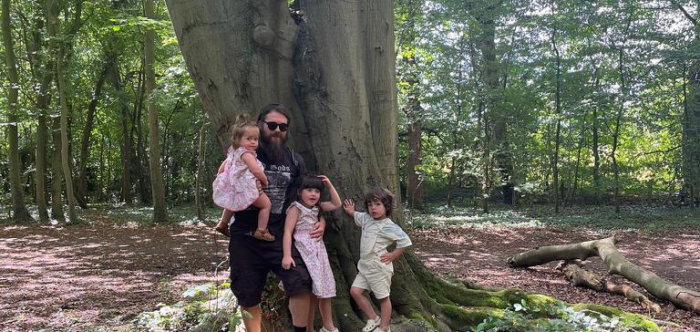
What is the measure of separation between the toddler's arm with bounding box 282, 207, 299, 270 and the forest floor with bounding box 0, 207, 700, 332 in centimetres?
188

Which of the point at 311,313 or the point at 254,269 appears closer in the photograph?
the point at 254,269

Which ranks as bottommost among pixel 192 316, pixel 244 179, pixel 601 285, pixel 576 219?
pixel 576 219

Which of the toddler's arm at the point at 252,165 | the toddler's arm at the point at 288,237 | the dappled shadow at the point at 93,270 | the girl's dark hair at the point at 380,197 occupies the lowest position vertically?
the dappled shadow at the point at 93,270

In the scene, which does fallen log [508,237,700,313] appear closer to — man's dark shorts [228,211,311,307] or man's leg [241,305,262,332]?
man's dark shorts [228,211,311,307]

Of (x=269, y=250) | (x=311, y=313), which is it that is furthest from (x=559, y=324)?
(x=269, y=250)

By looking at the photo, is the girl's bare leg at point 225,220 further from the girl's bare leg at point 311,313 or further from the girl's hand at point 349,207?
the girl's hand at point 349,207

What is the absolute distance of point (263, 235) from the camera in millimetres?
3324

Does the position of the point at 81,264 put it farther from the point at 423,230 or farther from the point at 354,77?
the point at 423,230

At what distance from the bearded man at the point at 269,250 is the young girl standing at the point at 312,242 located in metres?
0.06

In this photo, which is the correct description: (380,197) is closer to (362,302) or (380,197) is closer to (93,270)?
(362,302)

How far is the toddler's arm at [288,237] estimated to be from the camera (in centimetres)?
334

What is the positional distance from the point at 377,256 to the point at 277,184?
0.94 m

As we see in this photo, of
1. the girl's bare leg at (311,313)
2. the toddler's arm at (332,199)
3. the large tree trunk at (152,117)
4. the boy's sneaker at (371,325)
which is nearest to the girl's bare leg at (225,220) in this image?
the toddler's arm at (332,199)

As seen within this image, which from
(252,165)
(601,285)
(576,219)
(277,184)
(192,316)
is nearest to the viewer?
(252,165)
